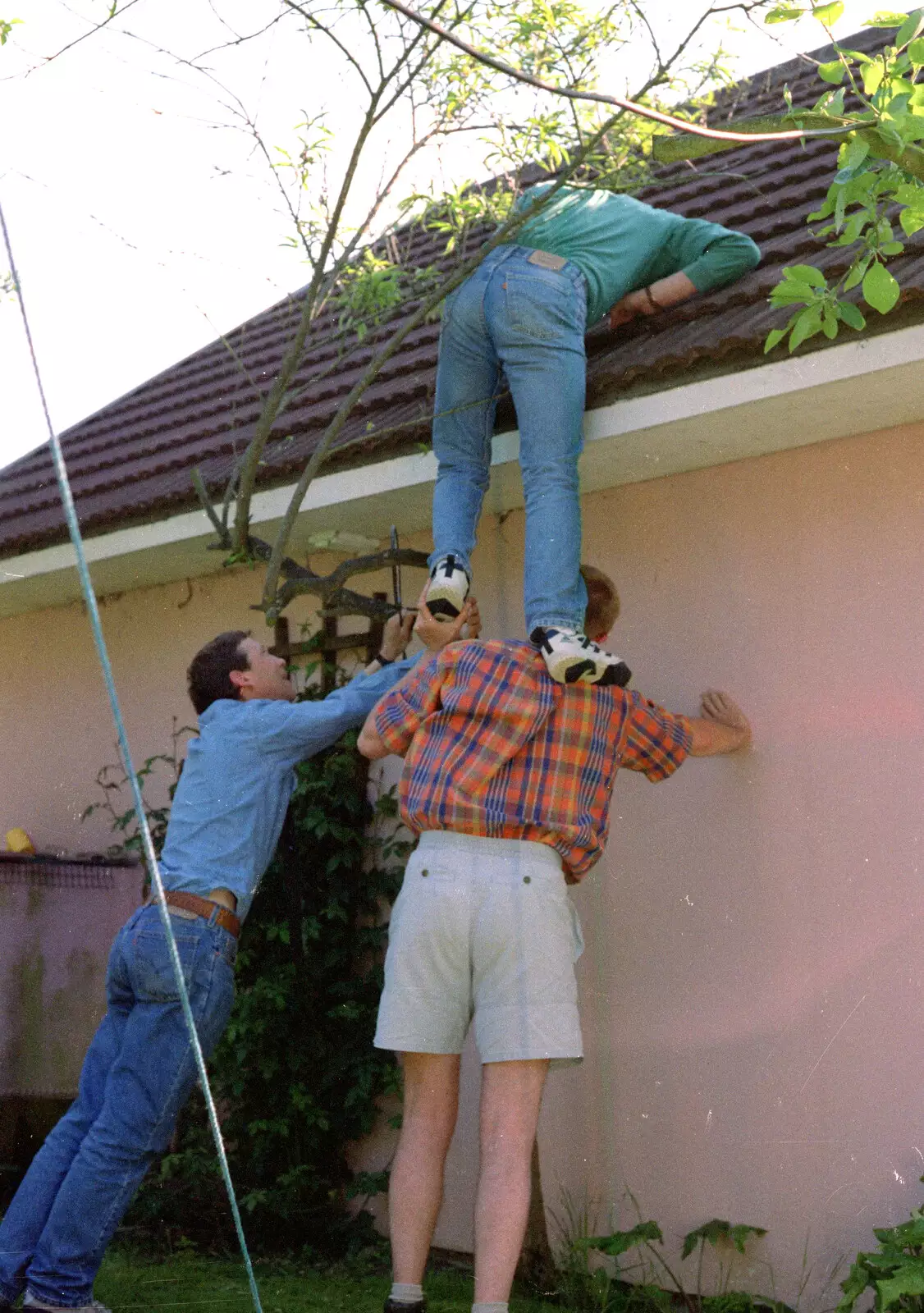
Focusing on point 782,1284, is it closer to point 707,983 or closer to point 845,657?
point 707,983

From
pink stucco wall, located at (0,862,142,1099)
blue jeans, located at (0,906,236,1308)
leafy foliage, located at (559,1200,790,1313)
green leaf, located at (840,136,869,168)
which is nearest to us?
green leaf, located at (840,136,869,168)

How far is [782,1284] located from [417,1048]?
1.28m

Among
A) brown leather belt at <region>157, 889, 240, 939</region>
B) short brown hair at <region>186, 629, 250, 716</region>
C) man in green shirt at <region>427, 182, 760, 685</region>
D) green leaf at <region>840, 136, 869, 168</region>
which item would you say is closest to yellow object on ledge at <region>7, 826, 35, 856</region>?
short brown hair at <region>186, 629, 250, 716</region>

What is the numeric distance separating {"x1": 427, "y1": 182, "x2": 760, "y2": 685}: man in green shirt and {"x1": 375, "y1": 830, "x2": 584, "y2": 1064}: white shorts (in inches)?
19.8

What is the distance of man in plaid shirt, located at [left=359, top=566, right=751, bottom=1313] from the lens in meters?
3.72

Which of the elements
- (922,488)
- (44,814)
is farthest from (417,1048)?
(44,814)

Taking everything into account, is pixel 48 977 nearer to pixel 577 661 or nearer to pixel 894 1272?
pixel 577 661

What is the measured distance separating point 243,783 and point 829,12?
2.51 meters

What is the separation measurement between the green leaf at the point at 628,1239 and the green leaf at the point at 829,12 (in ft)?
10.5


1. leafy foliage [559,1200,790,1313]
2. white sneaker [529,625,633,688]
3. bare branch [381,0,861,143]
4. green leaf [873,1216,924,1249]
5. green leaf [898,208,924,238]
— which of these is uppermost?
bare branch [381,0,861,143]

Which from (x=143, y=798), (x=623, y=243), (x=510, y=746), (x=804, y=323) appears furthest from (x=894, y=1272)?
(x=143, y=798)

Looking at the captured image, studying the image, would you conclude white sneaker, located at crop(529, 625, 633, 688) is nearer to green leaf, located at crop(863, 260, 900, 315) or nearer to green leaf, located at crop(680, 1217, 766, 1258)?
green leaf, located at crop(863, 260, 900, 315)

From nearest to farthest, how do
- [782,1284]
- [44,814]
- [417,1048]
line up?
[417,1048]
[782,1284]
[44,814]

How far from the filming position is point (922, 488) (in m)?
4.24
